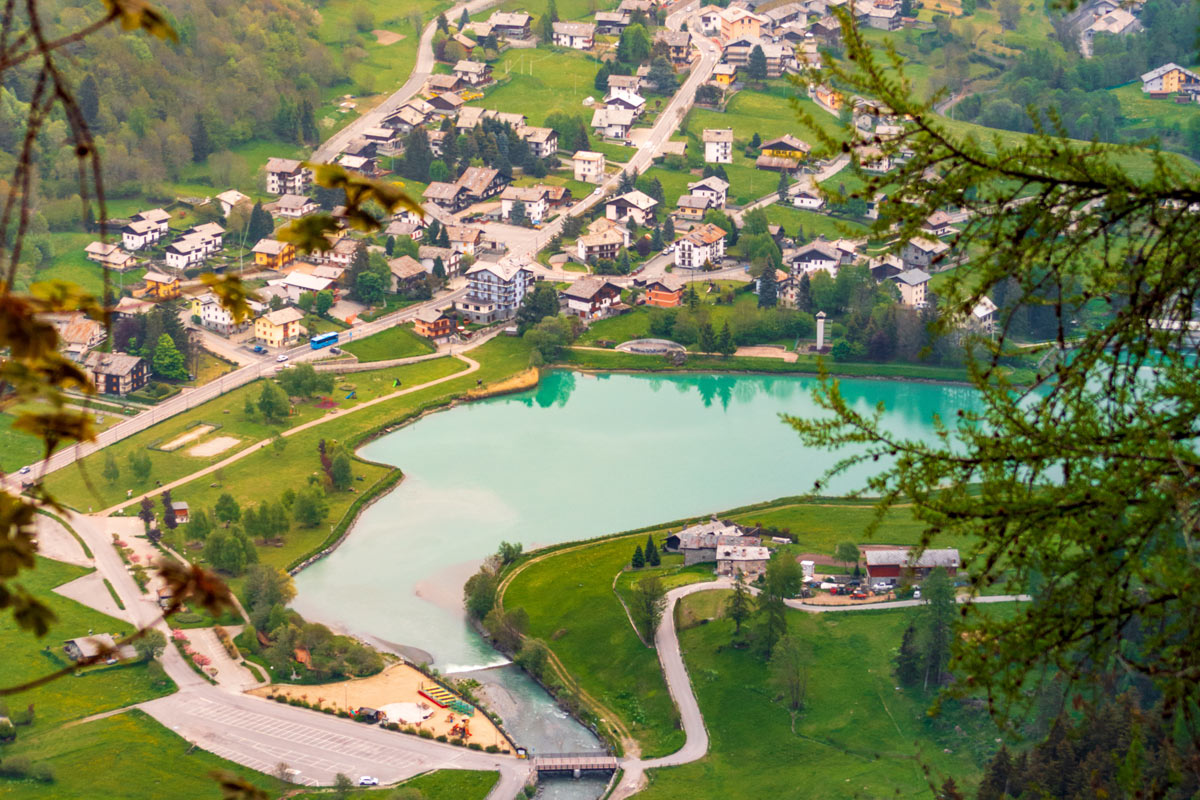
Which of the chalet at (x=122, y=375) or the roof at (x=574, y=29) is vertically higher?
the roof at (x=574, y=29)

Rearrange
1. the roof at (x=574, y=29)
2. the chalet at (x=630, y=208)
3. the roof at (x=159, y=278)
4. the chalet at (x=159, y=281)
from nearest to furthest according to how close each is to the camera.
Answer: the chalet at (x=159, y=281) < the roof at (x=159, y=278) < the chalet at (x=630, y=208) < the roof at (x=574, y=29)

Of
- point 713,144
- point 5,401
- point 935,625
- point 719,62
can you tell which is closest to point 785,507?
point 935,625

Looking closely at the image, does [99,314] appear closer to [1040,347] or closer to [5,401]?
[5,401]

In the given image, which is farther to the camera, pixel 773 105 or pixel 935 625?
pixel 773 105

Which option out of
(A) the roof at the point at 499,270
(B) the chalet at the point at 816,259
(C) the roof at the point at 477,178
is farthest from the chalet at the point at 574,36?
(A) the roof at the point at 499,270

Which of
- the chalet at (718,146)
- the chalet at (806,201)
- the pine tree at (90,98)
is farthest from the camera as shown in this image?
the chalet at (718,146)

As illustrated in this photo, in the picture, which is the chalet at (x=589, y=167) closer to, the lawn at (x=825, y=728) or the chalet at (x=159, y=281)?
the chalet at (x=159, y=281)
